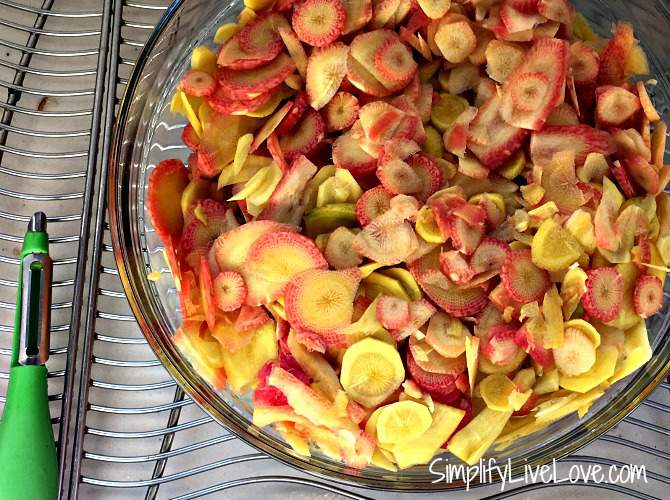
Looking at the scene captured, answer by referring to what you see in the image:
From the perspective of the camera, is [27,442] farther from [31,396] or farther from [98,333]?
[98,333]

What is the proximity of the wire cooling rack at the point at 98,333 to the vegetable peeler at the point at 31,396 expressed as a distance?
41 millimetres

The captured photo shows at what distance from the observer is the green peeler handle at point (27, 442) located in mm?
812

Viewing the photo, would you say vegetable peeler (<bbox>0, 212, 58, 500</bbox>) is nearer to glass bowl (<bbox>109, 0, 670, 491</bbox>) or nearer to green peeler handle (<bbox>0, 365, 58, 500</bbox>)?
green peeler handle (<bbox>0, 365, 58, 500</bbox>)

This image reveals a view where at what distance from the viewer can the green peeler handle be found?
812 millimetres

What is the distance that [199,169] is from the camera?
761mm

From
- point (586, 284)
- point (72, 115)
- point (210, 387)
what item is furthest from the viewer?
point (72, 115)

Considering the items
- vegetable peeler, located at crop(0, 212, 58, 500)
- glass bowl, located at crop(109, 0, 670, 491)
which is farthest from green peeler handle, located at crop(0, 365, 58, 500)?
glass bowl, located at crop(109, 0, 670, 491)

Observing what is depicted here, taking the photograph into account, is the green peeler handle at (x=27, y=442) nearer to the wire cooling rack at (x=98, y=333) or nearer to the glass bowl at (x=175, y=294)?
the wire cooling rack at (x=98, y=333)

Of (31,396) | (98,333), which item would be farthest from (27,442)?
(98,333)

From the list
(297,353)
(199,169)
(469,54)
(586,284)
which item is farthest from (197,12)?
(586,284)

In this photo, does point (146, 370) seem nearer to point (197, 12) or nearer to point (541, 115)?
point (197, 12)

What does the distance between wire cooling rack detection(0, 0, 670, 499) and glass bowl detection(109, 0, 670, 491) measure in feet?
0.38

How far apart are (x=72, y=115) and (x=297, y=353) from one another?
50 cm

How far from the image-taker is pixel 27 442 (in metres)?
0.82
